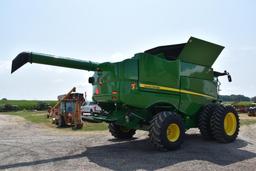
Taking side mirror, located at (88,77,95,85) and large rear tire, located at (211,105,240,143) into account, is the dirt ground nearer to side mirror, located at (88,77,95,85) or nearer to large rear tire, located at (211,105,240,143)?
large rear tire, located at (211,105,240,143)

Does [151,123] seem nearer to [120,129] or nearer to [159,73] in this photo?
[159,73]

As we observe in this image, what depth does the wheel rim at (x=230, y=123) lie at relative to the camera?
11938 millimetres

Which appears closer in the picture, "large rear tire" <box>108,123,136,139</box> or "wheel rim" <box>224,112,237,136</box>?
"wheel rim" <box>224,112,237,136</box>

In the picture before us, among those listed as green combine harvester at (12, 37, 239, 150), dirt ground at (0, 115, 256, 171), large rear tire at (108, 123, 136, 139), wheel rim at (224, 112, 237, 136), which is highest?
green combine harvester at (12, 37, 239, 150)

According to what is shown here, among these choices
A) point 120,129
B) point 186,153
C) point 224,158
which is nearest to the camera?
point 224,158

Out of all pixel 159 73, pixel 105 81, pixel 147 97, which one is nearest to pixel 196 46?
pixel 159 73

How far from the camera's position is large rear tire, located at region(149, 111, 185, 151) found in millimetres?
9516

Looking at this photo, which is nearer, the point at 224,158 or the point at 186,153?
the point at 224,158

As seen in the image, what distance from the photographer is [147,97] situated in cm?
995

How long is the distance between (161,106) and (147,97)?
0.99 meters

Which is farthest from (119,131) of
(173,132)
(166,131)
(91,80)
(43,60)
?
(43,60)

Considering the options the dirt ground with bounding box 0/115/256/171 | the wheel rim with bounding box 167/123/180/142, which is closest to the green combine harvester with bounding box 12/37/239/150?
Answer: the wheel rim with bounding box 167/123/180/142

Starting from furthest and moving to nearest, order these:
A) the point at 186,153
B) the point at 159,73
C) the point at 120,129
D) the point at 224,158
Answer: the point at 120,129 < the point at 159,73 < the point at 186,153 < the point at 224,158

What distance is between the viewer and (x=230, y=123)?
39.7ft
